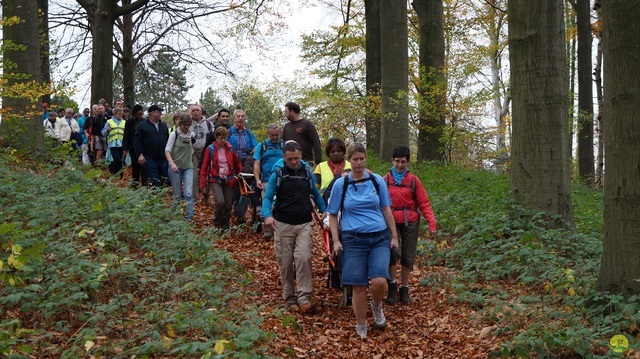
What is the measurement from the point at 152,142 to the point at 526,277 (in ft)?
23.8

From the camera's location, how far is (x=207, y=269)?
22.9 ft

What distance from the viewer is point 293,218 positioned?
741 centimetres

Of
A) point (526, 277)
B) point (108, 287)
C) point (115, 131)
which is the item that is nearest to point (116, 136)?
point (115, 131)

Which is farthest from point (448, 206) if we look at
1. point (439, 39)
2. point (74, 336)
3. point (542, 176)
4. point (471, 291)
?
point (74, 336)

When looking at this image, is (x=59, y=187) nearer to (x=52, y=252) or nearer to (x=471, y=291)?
(x=52, y=252)

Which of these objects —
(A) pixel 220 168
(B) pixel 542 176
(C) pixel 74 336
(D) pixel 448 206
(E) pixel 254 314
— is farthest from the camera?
(D) pixel 448 206

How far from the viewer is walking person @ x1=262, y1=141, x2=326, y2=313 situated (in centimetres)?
734

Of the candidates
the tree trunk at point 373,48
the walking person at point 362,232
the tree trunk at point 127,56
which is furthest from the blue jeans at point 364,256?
the tree trunk at point 127,56

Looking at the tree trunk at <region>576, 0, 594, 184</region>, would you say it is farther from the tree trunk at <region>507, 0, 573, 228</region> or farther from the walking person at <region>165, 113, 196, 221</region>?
the walking person at <region>165, 113, 196, 221</region>

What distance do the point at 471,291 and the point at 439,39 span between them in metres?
10.4

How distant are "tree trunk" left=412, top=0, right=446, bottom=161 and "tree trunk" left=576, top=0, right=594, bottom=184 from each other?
181 inches

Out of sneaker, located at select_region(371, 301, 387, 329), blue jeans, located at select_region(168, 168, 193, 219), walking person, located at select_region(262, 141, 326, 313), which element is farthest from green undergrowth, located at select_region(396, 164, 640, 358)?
blue jeans, located at select_region(168, 168, 193, 219)

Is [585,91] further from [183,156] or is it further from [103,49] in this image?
[103,49]

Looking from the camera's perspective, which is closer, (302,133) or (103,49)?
(302,133)
